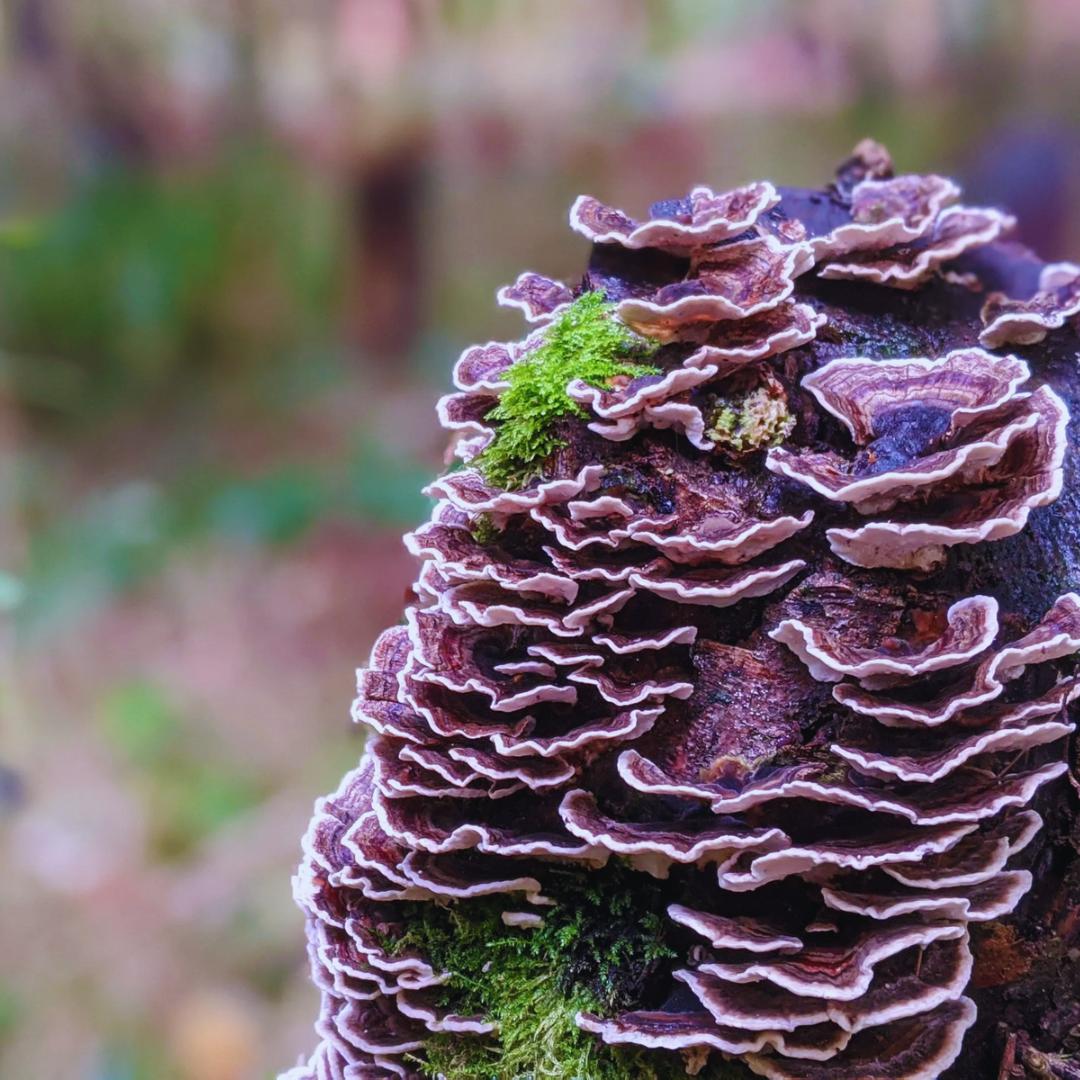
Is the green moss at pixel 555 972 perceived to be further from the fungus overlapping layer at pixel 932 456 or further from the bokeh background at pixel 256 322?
the bokeh background at pixel 256 322

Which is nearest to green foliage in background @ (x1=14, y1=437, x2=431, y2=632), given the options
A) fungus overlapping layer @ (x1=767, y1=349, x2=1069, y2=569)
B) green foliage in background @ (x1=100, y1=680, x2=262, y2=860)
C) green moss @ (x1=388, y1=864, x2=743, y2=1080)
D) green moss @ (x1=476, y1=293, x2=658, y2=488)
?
green foliage in background @ (x1=100, y1=680, x2=262, y2=860)

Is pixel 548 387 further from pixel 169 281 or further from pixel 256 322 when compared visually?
pixel 256 322

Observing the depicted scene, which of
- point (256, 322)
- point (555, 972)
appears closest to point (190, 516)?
point (256, 322)

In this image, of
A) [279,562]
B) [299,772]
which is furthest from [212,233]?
[299,772]

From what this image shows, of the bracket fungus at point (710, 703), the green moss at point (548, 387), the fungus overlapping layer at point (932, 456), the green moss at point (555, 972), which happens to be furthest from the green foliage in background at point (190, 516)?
the fungus overlapping layer at point (932, 456)

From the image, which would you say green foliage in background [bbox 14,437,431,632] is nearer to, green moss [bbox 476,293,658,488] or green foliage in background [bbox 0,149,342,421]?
A: green foliage in background [bbox 0,149,342,421]

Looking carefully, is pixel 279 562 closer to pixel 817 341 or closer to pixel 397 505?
pixel 397 505
